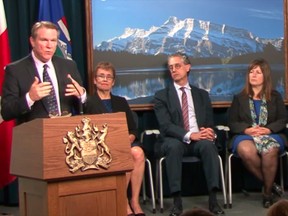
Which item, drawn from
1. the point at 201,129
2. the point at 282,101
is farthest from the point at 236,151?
the point at 282,101

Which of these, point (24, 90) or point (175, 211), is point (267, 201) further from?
point (24, 90)

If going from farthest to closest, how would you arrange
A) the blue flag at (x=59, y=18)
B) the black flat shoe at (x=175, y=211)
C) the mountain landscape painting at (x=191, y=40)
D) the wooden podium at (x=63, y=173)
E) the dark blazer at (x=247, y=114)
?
the mountain landscape painting at (x=191, y=40) < the dark blazer at (x=247, y=114) < the blue flag at (x=59, y=18) < the black flat shoe at (x=175, y=211) < the wooden podium at (x=63, y=173)

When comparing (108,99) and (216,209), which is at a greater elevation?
(108,99)

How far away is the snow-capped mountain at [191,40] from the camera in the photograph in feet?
16.7

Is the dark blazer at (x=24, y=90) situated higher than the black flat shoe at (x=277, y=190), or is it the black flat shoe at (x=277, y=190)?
the dark blazer at (x=24, y=90)

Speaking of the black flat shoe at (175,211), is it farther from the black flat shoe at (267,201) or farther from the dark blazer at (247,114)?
the dark blazer at (247,114)

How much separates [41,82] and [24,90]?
11cm

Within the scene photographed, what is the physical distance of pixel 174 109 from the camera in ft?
15.7

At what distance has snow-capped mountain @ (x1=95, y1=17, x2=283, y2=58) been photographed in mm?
5094

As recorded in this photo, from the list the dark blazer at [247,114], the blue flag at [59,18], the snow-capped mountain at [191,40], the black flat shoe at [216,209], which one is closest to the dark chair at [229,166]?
the dark blazer at [247,114]

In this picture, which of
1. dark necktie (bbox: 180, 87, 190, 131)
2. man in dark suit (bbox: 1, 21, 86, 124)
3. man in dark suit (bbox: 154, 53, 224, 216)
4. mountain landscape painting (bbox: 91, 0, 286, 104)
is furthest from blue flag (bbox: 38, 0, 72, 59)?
man in dark suit (bbox: 1, 21, 86, 124)

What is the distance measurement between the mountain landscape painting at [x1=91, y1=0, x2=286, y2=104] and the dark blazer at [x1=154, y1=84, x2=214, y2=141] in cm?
25

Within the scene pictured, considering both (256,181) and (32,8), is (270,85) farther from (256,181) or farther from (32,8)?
(32,8)

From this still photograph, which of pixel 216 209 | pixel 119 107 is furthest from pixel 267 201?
pixel 119 107
